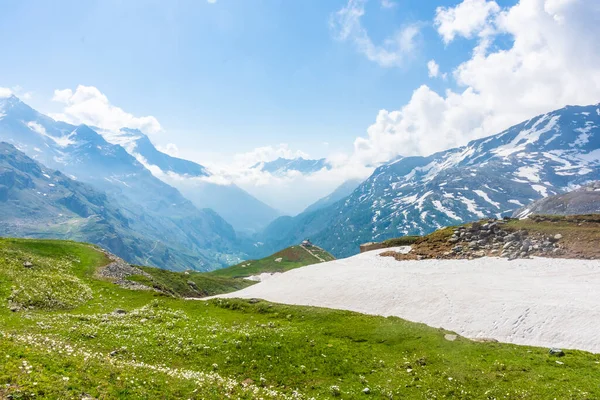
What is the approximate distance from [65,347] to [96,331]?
6578mm

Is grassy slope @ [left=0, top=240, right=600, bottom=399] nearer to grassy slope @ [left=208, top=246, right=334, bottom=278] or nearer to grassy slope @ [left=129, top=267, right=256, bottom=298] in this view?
grassy slope @ [left=129, top=267, right=256, bottom=298]

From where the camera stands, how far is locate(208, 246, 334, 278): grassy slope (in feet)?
522

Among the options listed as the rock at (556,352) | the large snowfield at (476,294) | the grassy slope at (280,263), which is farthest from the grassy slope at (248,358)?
the grassy slope at (280,263)

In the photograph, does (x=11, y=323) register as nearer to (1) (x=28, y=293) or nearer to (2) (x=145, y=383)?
(1) (x=28, y=293)

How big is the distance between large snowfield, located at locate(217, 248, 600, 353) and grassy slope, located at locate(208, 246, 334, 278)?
3752 inches

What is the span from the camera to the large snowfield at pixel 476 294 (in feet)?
109

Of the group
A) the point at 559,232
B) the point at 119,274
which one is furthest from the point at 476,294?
the point at 119,274

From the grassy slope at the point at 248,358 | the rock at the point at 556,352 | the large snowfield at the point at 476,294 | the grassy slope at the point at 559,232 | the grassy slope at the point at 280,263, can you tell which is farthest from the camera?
the grassy slope at the point at 280,263

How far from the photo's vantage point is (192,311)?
41.7 metres

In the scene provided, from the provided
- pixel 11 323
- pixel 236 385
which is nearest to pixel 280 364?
pixel 236 385

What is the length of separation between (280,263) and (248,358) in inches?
5553

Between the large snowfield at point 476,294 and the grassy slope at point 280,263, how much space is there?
9529 centimetres

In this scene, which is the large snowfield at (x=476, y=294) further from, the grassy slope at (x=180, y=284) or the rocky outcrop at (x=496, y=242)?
the grassy slope at (x=180, y=284)

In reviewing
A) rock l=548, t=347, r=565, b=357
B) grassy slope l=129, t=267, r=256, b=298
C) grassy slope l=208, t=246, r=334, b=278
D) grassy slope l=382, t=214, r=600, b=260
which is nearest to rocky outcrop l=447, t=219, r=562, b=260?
grassy slope l=382, t=214, r=600, b=260
